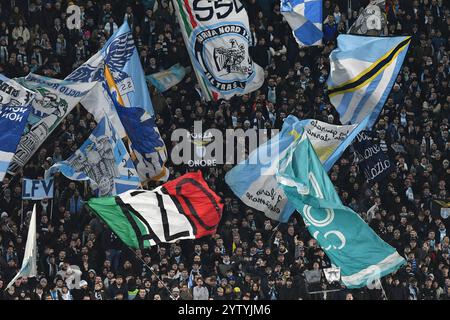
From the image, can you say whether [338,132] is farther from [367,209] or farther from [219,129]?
[219,129]

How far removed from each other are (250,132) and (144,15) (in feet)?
16.2

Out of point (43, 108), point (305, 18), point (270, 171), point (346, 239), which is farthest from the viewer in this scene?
point (305, 18)

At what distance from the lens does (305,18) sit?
31391 mm

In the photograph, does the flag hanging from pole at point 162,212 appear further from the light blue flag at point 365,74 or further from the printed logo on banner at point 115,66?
the light blue flag at point 365,74

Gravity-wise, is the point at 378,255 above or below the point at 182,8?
below

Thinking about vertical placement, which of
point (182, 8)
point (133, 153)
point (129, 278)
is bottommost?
point (129, 278)

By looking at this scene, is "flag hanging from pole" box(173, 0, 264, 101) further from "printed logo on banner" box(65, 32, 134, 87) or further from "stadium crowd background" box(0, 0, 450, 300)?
Result: "stadium crowd background" box(0, 0, 450, 300)

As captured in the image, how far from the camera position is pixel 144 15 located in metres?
36.0

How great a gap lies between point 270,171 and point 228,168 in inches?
154

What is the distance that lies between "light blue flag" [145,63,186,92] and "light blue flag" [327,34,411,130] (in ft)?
17.7

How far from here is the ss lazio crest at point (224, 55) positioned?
30656 mm

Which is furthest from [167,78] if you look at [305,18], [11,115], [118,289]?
[118,289]

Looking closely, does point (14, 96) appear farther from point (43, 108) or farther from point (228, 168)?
point (228, 168)

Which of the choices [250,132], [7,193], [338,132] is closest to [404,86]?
[250,132]
